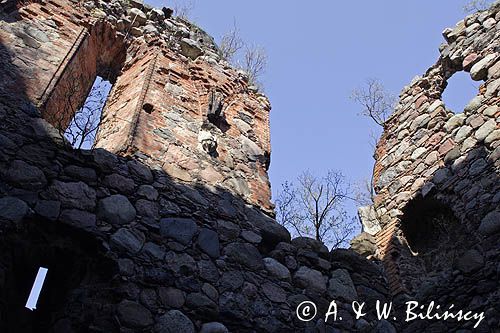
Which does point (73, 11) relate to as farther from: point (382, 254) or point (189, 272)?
point (382, 254)

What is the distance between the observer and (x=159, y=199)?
4.18 metres

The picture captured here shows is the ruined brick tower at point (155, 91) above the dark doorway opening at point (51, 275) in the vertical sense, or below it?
above

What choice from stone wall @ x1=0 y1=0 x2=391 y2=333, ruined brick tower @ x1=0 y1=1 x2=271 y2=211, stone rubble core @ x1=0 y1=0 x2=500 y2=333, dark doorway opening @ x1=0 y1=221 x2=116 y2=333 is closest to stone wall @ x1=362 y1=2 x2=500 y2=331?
stone rubble core @ x1=0 y1=0 x2=500 y2=333

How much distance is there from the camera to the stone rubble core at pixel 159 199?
137 inches

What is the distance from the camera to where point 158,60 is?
6.30 metres

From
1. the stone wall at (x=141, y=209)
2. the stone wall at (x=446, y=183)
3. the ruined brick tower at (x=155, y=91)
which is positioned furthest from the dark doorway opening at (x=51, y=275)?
the stone wall at (x=446, y=183)

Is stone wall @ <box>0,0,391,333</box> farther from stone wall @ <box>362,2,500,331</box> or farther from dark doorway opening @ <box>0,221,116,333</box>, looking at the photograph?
stone wall @ <box>362,2,500,331</box>

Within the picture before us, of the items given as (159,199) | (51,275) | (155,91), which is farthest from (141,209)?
(155,91)

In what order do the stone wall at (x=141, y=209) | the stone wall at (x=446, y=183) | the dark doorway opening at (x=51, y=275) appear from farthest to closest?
the stone wall at (x=446, y=183), the stone wall at (x=141, y=209), the dark doorway opening at (x=51, y=275)

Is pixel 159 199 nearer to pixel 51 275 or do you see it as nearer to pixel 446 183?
pixel 51 275

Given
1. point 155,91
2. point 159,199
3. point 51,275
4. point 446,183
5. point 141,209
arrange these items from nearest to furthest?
point 51,275 → point 141,209 → point 159,199 → point 155,91 → point 446,183

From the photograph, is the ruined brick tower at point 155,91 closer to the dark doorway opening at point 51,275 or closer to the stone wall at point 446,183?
the dark doorway opening at point 51,275

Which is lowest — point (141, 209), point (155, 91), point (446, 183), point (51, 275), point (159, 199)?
point (51, 275)

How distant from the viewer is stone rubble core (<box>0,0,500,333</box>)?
3.47 meters
